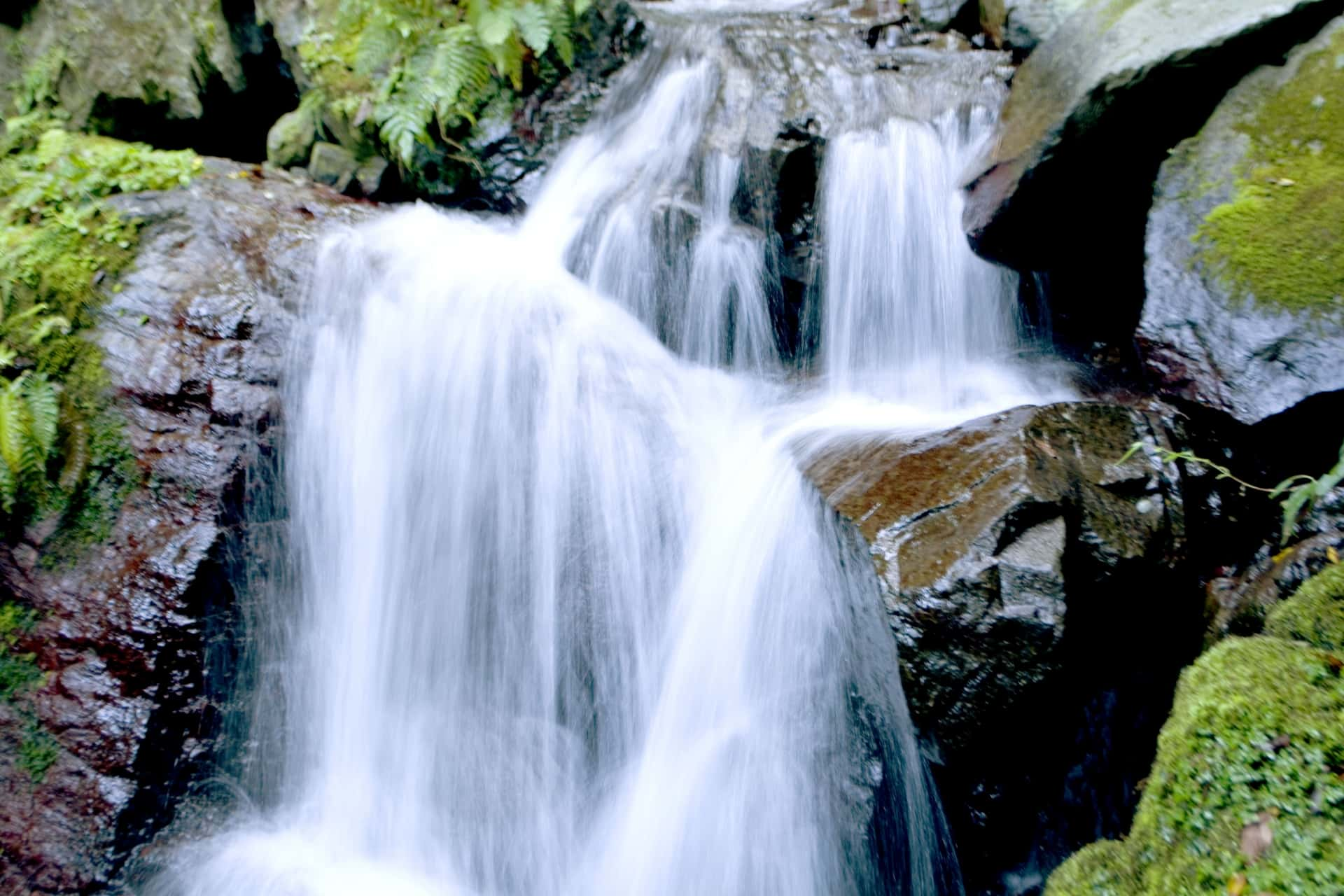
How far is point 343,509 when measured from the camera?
4.16 metres

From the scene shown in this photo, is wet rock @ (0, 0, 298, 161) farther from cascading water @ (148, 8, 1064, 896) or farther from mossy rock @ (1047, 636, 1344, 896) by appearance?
mossy rock @ (1047, 636, 1344, 896)

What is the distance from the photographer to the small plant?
2.67 metres

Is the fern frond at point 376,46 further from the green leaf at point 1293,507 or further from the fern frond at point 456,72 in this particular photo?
the green leaf at point 1293,507

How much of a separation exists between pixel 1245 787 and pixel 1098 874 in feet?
1.22

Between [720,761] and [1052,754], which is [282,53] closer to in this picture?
[720,761]

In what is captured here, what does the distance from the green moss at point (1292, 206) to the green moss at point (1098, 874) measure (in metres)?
2.22

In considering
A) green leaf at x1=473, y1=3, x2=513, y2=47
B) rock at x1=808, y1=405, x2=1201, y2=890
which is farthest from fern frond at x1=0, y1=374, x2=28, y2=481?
rock at x1=808, y1=405, x2=1201, y2=890

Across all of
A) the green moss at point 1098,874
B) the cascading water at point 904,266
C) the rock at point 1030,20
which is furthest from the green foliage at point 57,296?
the rock at point 1030,20

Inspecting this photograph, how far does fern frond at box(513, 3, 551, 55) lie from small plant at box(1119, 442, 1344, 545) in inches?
181

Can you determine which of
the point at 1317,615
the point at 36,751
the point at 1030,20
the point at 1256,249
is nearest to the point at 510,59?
the point at 1030,20

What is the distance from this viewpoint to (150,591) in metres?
3.65

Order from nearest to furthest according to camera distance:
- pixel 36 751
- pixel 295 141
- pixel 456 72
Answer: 1. pixel 36 751
2. pixel 456 72
3. pixel 295 141

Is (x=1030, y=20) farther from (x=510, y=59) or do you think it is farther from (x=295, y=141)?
(x=295, y=141)

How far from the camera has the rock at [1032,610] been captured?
8.68ft
